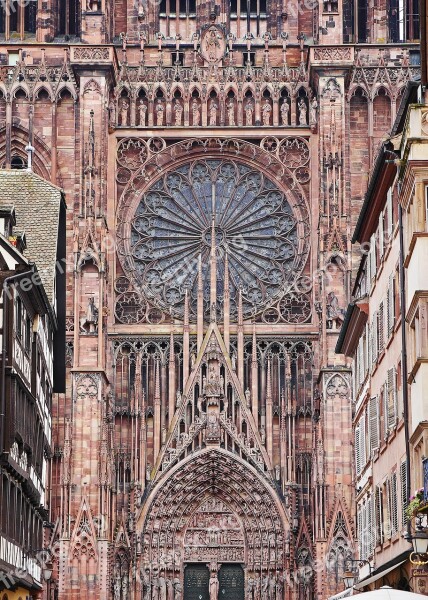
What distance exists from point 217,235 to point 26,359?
26.9 meters

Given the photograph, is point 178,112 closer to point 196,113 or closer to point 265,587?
point 196,113

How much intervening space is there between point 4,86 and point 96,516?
18.8m

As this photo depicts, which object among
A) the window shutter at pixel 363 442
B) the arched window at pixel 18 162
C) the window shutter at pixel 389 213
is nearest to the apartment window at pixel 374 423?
the window shutter at pixel 363 442

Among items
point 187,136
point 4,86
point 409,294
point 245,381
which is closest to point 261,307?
point 245,381

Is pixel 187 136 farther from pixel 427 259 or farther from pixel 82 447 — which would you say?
pixel 427 259

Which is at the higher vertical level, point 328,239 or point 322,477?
point 328,239

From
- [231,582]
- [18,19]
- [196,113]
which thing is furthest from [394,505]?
[18,19]

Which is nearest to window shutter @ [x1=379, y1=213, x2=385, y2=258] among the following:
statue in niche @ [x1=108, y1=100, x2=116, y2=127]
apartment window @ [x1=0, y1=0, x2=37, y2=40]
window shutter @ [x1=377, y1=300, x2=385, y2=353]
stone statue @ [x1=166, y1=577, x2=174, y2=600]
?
window shutter @ [x1=377, y1=300, x2=385, y2=353]

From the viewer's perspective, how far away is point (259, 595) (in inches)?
2598

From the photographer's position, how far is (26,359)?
43562mm

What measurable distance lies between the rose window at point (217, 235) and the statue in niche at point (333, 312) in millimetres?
3220

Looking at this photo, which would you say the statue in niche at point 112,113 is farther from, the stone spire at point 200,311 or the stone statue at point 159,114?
the stone spire at point 200,311

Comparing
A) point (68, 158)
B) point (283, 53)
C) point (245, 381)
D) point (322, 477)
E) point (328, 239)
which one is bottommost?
point (322, 477)

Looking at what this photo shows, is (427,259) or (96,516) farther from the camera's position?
(96,516)
